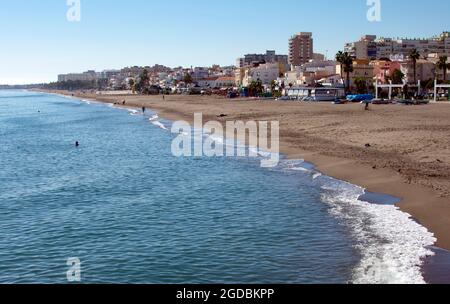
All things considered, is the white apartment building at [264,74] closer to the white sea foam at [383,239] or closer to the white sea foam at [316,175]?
the white sea foam at [316,175]

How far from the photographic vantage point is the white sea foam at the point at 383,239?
43.7 feet

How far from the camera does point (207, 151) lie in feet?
133

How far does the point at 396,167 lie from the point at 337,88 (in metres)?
91.6

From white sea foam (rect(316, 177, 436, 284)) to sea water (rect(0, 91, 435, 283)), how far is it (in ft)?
0.10

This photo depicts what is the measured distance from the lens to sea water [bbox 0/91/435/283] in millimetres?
14266

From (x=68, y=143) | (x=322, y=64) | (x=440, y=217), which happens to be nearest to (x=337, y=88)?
(x=322, y=64)

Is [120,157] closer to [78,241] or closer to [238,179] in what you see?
[238,179]

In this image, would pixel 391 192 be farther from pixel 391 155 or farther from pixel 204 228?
pixel 391 155

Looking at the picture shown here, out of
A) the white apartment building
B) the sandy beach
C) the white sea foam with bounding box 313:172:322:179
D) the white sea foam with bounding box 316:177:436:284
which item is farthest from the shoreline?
the white apartment building

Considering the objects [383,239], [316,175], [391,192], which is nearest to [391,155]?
[316,175]

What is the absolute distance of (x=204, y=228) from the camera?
18625mm

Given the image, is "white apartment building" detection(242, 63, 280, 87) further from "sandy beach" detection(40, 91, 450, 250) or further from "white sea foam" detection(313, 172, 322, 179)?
"white sea foam" detection(313, 172, 322, 179)

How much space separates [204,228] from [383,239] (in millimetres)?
5709

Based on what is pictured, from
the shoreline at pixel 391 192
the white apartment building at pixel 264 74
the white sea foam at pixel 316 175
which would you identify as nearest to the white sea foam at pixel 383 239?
the shoreline at pixel 391 192
